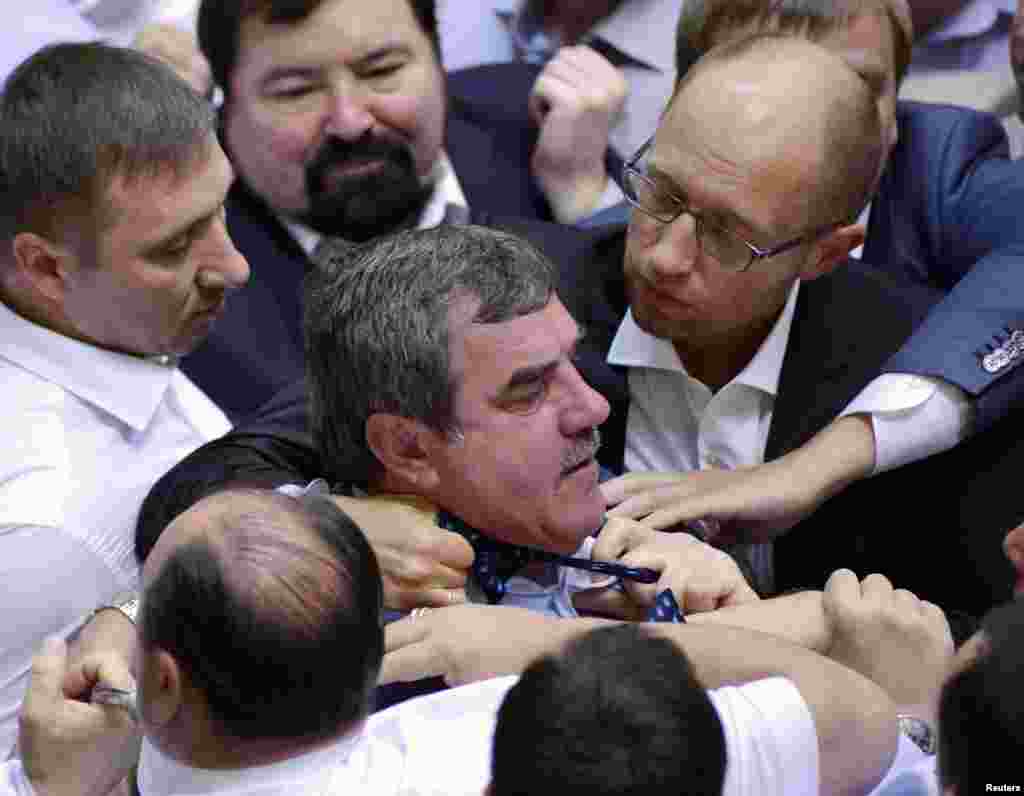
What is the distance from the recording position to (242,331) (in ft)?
7.99

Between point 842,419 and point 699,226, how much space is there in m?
0.28

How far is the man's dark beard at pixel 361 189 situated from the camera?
259cm

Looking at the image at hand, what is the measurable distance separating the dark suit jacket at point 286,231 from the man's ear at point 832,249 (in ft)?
1.67

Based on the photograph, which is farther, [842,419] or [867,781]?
[842,419]

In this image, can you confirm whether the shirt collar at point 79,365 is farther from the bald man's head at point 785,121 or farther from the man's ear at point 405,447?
the bald man's head at point 785,121

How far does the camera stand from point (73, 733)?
1.46 m

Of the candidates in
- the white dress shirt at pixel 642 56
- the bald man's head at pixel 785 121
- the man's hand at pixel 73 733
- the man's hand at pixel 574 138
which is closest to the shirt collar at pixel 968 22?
the white dress shirt at pixel 642 56

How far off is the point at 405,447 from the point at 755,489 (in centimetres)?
42

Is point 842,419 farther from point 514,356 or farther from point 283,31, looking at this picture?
point 283,31

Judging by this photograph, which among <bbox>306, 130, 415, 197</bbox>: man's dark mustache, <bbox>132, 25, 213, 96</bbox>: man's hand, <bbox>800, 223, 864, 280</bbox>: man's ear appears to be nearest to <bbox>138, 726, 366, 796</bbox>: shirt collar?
<bbox>800, 223, 864, 280</bbox>: man's ear

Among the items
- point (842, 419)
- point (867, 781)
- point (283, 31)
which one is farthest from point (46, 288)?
point (867, 781)

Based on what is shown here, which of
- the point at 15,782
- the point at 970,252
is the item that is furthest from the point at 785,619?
the point at 970,252

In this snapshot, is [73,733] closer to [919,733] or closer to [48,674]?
[48,674]

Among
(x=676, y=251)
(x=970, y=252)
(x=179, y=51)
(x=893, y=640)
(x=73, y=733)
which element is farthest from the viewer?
(x=179, y=51)
